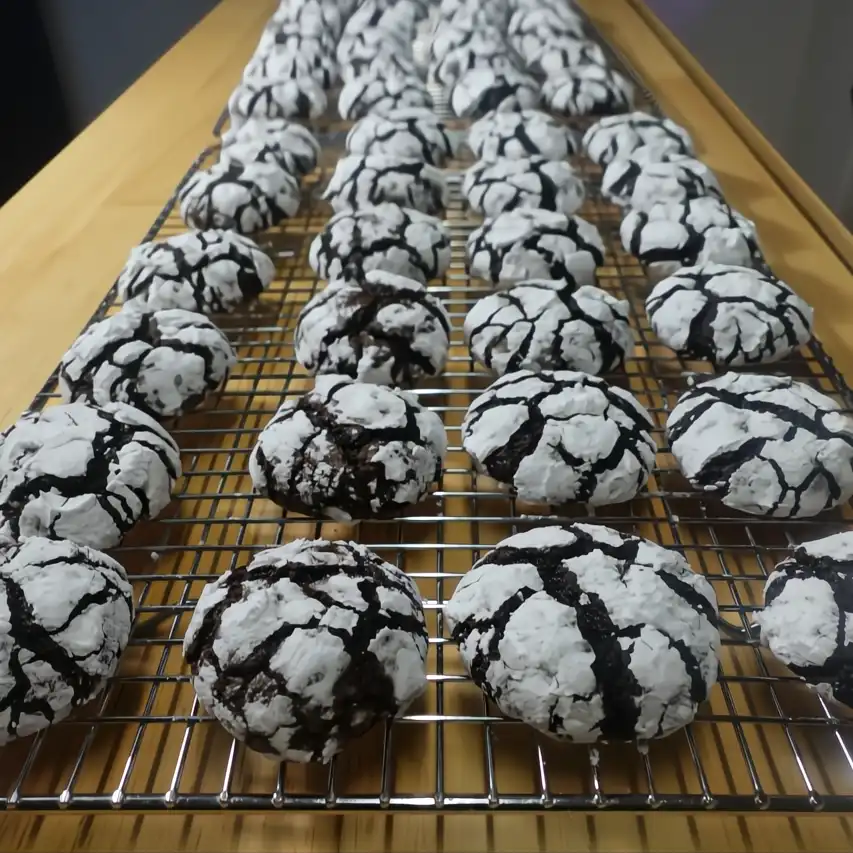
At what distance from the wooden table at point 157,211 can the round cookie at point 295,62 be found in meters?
0.19

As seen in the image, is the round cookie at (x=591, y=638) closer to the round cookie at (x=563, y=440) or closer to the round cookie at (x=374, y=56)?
the round cookie at (x=563, y=440)

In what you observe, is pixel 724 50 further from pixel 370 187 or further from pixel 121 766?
pixel 121 766

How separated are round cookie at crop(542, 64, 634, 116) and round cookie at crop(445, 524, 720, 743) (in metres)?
1.63

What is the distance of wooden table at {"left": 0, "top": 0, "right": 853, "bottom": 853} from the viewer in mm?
A: 788

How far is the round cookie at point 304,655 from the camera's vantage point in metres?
0.80

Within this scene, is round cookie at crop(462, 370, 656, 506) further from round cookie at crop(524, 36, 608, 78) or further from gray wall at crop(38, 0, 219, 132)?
gray wall at crop(38, 0, 219, 132)

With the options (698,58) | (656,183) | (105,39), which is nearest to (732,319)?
(656,183)

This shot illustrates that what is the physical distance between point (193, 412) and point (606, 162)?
121 cm

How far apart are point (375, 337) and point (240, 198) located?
1.98 feet

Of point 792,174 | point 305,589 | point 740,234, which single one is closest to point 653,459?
point 305,589

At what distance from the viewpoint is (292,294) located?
1647 mm

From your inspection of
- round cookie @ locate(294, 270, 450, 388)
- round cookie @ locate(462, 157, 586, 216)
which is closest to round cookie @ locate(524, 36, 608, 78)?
round cookie @ locate(462, 157, 586, 216)

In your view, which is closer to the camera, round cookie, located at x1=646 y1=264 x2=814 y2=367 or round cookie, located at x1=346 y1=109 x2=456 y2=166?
round cookie, located at x1=646 y1=264 x2=814 y2=367

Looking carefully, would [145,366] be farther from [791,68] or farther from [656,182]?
[791,68]
